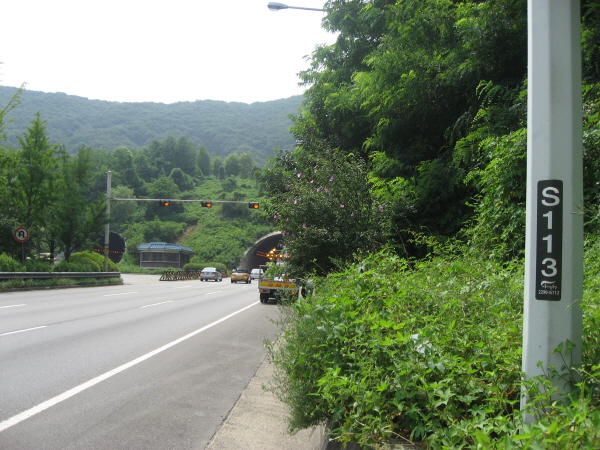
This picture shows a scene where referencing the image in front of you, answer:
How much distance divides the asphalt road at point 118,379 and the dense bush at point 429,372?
5.28 ft

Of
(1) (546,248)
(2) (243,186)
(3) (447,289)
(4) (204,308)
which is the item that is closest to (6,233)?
(4) (204,308)

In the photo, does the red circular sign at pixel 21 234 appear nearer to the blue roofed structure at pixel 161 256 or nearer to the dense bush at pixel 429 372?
the dense bush at pixel 429 372

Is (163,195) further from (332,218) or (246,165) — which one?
(332,218)

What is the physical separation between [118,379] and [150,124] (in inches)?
7231

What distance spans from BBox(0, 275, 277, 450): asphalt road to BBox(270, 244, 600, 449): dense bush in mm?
1610

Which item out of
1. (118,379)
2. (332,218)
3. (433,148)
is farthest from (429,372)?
(433,148)

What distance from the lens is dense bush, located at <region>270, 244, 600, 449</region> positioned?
9.39 feet

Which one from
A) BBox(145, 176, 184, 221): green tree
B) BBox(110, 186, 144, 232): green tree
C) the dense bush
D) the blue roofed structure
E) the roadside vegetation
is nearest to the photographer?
the dense bush

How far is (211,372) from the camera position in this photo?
26.6 ft

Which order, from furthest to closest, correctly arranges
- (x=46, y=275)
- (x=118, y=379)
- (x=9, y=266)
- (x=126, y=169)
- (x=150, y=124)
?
(x=150, y=124), (x=126, y=169), (x=46, y=275), (x=9, y=266), (x=118, y=379)

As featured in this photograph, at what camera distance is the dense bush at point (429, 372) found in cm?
286

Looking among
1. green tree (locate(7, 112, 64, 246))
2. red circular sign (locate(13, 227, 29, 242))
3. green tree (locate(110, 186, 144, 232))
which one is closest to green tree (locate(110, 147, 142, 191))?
green tree (locate(110, 186, 144, 232))

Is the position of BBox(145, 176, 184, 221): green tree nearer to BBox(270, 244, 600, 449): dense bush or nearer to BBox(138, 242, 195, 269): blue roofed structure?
BBox(138, 242, 195, 269): blue roofed structure

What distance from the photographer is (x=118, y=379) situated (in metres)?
7.19
